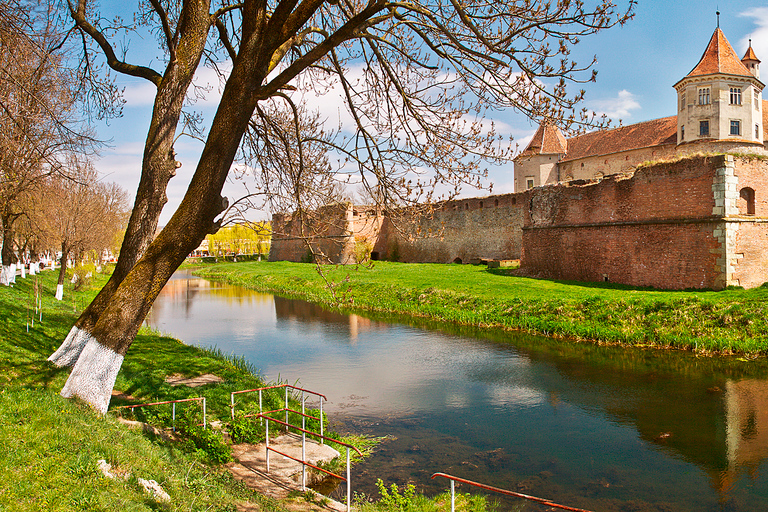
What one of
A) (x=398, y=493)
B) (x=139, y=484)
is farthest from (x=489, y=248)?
(x=139, y=484)

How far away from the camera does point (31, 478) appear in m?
3.05

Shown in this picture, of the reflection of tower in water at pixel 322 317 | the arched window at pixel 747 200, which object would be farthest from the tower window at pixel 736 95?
the reflection of tower in water at pixel 322 317

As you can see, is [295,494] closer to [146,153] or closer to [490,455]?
[490,455]

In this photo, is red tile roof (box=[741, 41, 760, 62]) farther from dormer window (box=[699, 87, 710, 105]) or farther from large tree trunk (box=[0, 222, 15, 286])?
large tree trunk (box=[0, 222, 15, 286])

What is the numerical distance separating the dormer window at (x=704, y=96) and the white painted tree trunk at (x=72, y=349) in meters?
Answer: 36.5

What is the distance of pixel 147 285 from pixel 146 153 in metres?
1.48

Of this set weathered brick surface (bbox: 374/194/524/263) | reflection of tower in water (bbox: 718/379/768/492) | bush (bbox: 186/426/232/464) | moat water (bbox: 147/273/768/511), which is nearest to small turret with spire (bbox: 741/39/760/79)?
weathered brick surface (bbox: 374/194/524/263)

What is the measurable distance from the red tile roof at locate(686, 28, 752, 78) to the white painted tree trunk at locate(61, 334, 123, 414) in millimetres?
37190

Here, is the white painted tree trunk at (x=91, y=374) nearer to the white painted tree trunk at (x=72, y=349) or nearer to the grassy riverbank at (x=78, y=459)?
the grassy riverbank at (x=78, y=459)

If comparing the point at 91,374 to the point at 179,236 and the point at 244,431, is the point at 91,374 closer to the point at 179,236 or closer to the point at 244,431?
the point at 179,236

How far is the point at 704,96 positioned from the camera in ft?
105

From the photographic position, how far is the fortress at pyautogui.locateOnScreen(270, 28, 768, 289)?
41.7ft

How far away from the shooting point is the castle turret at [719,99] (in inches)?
1243

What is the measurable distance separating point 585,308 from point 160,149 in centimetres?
1104
